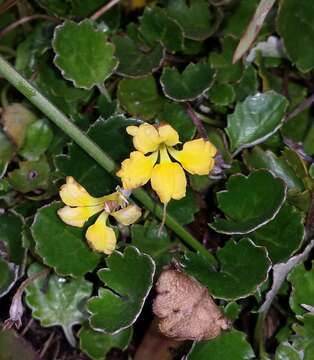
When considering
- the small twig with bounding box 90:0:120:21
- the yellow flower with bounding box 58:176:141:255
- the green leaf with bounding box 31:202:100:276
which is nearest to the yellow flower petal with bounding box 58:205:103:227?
the yellow flower with bounding box 58:176:141:255

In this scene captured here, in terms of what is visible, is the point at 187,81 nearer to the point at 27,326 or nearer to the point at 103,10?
the point at 103,10

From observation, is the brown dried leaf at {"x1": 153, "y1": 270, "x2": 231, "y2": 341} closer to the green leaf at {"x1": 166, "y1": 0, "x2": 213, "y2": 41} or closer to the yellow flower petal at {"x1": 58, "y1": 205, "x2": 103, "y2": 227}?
the yellow flower petal at {"x1": 58, "y1": 205, "x2": 103, "y2": 227}

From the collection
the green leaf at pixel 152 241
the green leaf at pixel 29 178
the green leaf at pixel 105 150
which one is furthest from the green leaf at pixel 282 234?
the green leaf at pixel 29 178

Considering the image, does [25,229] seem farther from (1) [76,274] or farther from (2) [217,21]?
(2) [217,21]

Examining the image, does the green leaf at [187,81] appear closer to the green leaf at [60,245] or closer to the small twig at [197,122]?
the small twig at [197,122]

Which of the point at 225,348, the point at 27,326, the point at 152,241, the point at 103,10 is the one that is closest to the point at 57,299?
the point at 27,326

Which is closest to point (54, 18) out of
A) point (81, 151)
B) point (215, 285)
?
point (81, 151)
